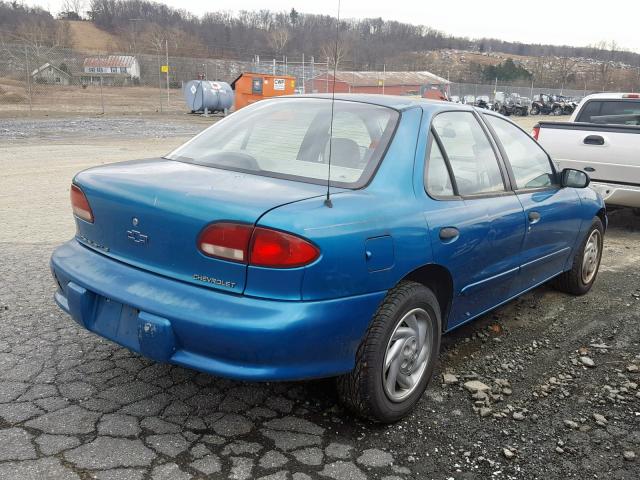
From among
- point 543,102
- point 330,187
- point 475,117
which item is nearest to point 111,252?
point 330,187

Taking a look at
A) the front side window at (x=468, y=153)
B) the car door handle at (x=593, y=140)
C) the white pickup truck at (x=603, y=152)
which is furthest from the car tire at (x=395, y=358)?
the car door handle at (x=593, y=140)

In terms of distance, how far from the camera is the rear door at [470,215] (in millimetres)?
3127

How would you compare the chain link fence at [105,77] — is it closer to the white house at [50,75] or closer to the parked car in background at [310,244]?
the white house at [50,75]

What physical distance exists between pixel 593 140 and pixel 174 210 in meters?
6.11

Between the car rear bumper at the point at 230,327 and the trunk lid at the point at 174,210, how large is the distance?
8cm

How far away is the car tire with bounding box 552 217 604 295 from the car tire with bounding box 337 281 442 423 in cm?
231

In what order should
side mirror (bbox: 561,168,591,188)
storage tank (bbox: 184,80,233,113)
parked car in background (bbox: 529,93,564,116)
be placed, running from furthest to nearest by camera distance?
parked car in background (bbox: 529,93,564,116) → storage tank (bbox: 184,80,233,113) → side mirror (bbox: 561,168,591,188)

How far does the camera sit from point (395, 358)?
114 inches

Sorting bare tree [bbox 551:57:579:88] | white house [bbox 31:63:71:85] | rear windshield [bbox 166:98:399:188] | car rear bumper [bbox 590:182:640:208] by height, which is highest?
bare tree [bbox 551:57:579:88]

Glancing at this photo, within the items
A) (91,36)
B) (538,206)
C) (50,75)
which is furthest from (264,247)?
(91,36)

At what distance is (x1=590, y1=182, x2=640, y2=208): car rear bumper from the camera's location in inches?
278

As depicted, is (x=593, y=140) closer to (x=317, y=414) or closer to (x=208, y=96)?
(x=317, y=414)

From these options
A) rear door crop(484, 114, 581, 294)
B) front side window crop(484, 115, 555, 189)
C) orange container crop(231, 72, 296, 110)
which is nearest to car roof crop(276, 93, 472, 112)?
front side window crop(484, 115, 555, 189)

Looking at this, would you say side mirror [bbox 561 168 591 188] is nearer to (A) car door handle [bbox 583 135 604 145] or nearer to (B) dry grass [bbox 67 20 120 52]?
(A) car door handle [bbox 583 135 604 145]
